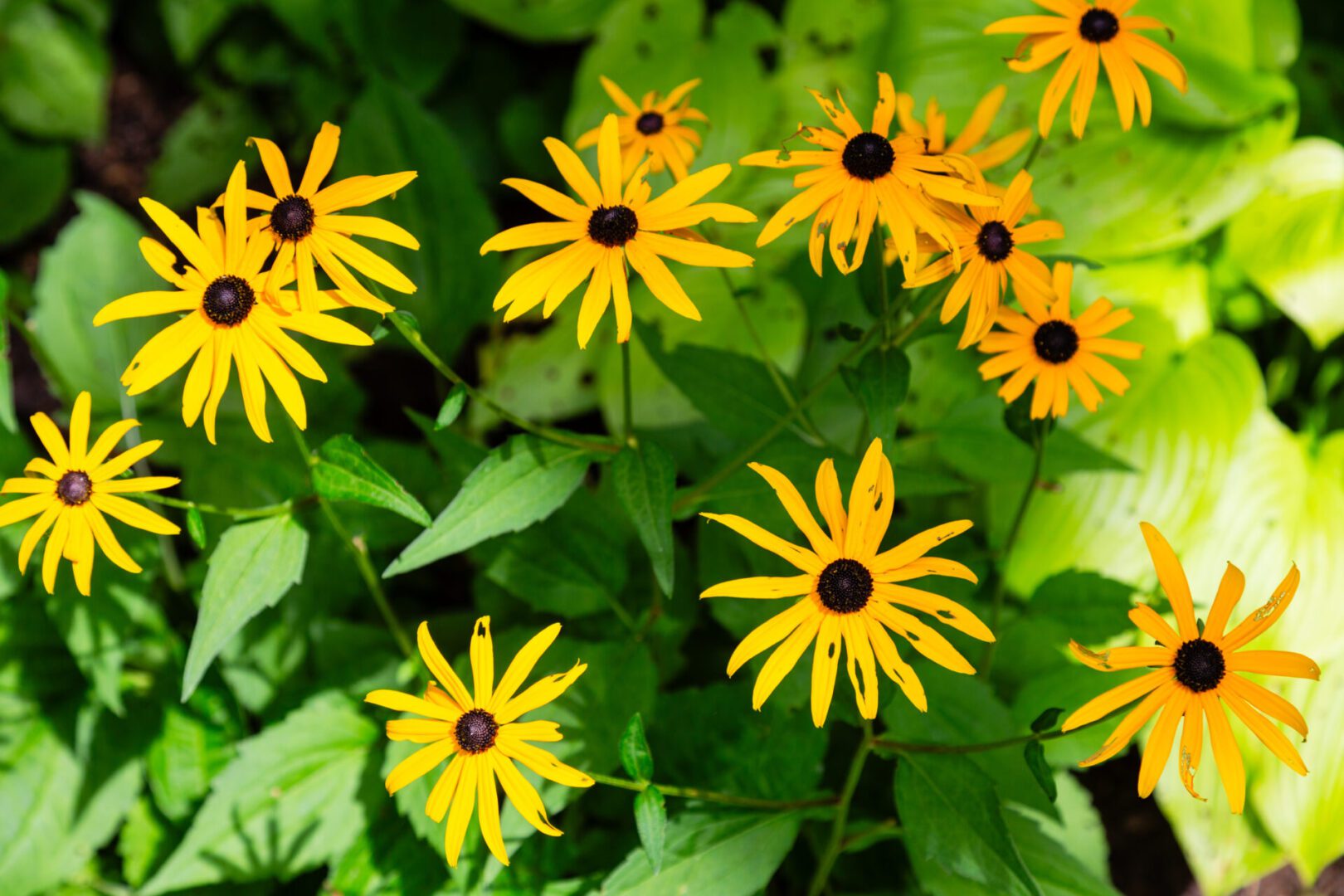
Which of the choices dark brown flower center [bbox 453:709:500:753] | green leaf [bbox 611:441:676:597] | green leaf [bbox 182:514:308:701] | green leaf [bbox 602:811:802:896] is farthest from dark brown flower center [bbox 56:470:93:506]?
green leaf [bbox 602:811:802:896]

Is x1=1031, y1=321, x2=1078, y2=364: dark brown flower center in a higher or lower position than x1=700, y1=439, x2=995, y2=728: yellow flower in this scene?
higher

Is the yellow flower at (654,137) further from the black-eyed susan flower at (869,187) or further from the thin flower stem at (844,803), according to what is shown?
the thin flower stem at (844,803)

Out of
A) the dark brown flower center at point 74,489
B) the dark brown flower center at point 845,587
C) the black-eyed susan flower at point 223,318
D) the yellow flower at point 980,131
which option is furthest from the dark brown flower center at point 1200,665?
the dark brown flower center at point 74,489

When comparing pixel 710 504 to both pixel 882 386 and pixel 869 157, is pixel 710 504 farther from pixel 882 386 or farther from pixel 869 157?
pixel 869 157

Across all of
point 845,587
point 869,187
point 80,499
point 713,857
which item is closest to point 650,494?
point 845,587

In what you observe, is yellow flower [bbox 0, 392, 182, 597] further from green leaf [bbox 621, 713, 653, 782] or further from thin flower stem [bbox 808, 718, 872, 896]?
thin flower stem [bbox 808, 718, 872, 896]

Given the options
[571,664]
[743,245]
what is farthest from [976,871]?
[743,245]
